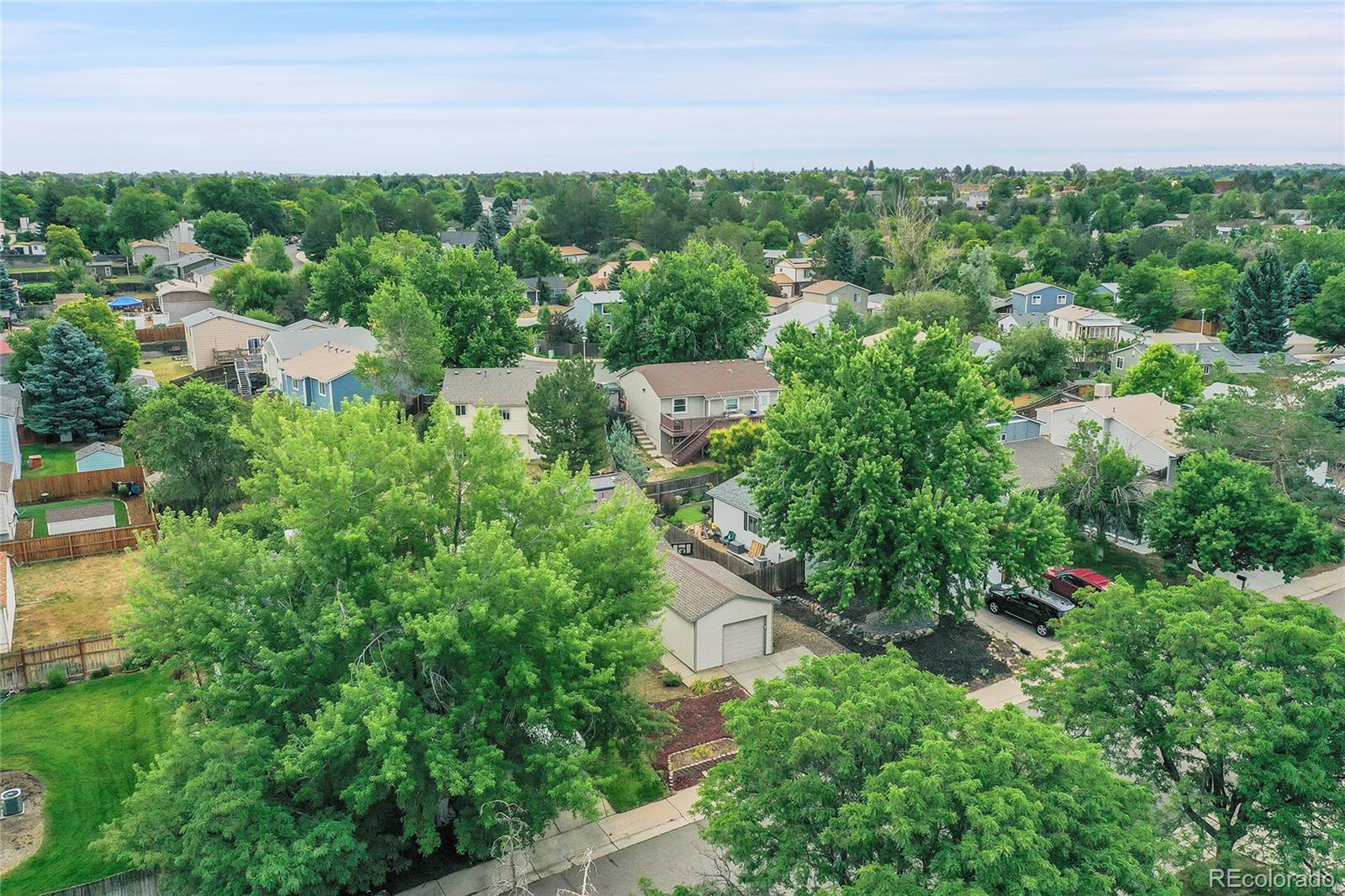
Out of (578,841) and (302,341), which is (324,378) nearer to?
(302,341)

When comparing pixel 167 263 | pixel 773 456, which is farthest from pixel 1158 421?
pixel 167 263

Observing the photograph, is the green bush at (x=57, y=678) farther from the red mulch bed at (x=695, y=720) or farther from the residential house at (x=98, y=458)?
the residential house at (x=98, y=458)

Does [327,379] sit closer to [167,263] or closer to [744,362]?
[744,362]

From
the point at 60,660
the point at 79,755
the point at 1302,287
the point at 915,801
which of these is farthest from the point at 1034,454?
the point at 1302,287

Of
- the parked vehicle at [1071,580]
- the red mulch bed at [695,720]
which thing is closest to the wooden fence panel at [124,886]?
the red mulch bed at [695,720]

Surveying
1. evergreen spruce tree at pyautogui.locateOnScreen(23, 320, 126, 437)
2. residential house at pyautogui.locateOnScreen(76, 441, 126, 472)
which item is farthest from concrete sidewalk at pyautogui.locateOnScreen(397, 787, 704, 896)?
evergreen spruce tree at pyautogui.locateOnScreen(23, 320, 126, 437)

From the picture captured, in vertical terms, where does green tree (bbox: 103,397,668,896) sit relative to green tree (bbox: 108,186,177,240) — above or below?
below

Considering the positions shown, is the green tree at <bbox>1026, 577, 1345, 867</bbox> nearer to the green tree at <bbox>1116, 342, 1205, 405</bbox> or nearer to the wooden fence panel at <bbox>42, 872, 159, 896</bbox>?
the wooden fence panel at <bbox>42, 872, 159, 896</bbox>
